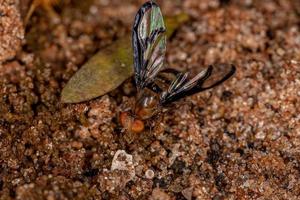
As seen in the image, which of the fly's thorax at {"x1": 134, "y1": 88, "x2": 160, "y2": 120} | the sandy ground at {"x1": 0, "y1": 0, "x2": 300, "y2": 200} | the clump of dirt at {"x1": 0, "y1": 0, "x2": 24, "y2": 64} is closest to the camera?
the sandy ground at {"x1": 0, "y1": 0, "x2": 300, "y2": 200}

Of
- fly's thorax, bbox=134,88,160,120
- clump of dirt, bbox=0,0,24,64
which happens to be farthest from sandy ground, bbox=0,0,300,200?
fly's thorax, bbox=134,88,160,120

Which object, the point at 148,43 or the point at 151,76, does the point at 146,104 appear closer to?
the point at 151,76

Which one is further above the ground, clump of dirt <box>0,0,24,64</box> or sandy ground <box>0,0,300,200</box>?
clump of dirt <box>0,0,24,64</box>

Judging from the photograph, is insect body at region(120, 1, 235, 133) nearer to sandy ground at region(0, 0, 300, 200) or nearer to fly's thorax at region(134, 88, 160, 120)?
fly's thorax at region(134, 88, 160, 120)

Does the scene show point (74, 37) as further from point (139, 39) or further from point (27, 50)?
point (139, 39)

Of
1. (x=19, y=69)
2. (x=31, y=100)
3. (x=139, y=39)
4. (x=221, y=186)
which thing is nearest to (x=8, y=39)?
(x=19, y=69)

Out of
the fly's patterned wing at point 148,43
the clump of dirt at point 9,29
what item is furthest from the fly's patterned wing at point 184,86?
the clump of dirt at point 9,29

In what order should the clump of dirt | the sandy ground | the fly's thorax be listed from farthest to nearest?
the clump of dirt, the fly's thorax, the sandy ground
